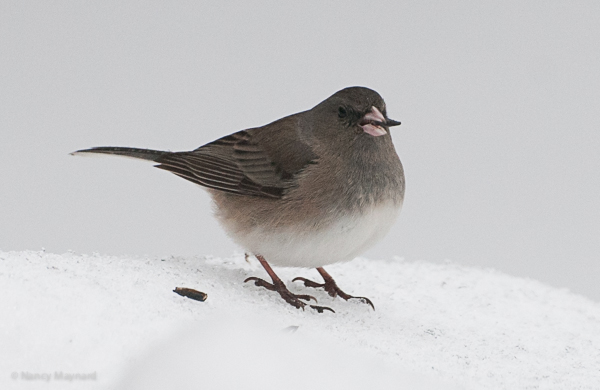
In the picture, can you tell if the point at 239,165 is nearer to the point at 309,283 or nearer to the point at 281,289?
the point at 281,289

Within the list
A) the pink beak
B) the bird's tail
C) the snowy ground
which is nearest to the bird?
the pink beak

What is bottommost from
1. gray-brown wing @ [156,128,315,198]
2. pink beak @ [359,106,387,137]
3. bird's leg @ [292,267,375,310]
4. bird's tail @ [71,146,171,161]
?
bird's leg @ [292,267,375,310]

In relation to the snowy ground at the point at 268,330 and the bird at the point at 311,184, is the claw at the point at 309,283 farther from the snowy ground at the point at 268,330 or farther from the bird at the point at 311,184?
the bird at the point at 311,184

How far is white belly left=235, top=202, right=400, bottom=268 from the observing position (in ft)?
9.17

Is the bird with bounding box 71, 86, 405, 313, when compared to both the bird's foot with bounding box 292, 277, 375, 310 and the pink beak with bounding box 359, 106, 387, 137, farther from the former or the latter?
the bird's foot with bounding box 292, 277, 375, 310

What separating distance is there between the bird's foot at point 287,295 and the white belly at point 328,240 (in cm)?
13

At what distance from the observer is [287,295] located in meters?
3.03

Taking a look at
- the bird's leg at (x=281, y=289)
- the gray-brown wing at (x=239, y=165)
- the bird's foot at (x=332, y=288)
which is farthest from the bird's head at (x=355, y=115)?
the bird's foot at (x=332, y=288)

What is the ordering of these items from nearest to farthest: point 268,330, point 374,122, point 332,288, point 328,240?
1. point 268,330
2. point 328,240
3. point 374,122
4. point 332,288

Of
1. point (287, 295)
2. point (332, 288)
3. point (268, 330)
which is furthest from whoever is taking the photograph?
point (332, 288)

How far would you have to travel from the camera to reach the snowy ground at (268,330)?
2014 mm

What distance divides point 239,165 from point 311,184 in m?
0.41

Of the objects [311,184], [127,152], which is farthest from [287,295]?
[127,152]

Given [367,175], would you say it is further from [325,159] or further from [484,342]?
[484,342]
